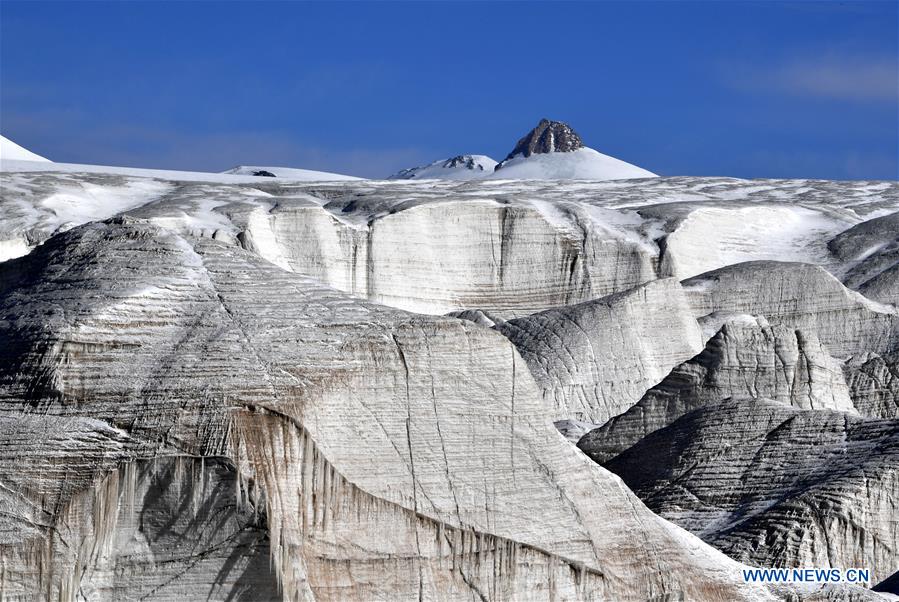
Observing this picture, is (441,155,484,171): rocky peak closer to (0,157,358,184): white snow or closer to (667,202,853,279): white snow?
(0,157,358,184): white snow

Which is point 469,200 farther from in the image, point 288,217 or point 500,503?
point 500,503

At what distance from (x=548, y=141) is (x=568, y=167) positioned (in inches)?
203

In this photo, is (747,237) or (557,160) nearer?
(747,237)

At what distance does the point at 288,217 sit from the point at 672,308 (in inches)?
406

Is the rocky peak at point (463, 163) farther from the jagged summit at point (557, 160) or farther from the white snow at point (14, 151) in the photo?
the white snow at point (14, 151)

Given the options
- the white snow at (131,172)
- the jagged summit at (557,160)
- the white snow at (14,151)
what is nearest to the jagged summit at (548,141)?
the jagged summit at (557,160)

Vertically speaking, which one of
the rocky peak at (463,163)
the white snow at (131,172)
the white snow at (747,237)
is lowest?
the white snow at (747,237)

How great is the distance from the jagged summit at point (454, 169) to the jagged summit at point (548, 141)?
196 inches

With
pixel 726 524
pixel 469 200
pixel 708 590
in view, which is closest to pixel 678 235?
pixel 469 200

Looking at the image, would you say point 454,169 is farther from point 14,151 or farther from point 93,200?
point 93,200

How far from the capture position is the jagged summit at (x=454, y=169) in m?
98.0

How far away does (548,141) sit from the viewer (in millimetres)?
90188

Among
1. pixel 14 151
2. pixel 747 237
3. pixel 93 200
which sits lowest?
pixel 747 237

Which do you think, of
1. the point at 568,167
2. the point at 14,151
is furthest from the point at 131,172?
the point at 568,167
